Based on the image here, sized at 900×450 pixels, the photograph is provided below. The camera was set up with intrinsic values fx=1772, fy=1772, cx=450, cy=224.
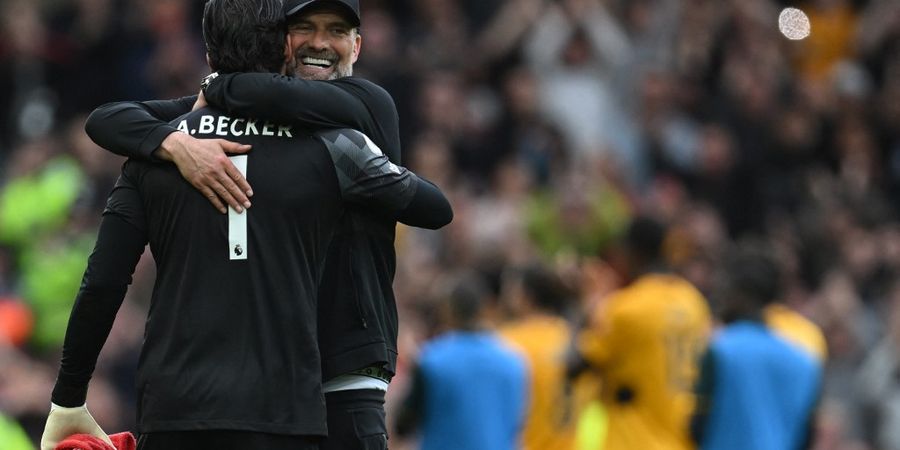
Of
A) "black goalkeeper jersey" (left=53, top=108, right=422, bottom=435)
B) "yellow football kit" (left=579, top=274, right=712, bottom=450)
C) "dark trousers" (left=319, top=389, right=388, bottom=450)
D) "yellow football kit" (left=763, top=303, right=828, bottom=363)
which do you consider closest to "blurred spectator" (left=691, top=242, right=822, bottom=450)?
"yellow football kit" (left=763, top=303, right=828, bottom=363)

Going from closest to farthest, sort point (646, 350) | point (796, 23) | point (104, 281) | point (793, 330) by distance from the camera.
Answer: point (104, 281) < point (646, 350) < point (793, 330) < point (796, 23)

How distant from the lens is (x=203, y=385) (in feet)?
15.6

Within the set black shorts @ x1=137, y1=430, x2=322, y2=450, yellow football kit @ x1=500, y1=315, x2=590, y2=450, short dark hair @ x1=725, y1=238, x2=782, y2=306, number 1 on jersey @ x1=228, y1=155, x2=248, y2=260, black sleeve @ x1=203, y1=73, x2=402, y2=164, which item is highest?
black sleeve @ x1=203, y1=73, x2=402, y2=164

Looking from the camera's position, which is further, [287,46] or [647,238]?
[647,238]

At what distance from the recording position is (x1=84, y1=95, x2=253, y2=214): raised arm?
480cm

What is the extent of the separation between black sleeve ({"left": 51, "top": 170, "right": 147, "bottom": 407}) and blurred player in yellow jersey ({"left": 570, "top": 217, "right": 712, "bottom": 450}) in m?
4.59

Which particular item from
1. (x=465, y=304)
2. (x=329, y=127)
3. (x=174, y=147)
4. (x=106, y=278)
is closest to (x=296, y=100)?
(x=329, y=127)

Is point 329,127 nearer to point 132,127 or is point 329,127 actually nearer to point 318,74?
point 318,74

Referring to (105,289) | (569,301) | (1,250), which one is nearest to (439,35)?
(1,250)

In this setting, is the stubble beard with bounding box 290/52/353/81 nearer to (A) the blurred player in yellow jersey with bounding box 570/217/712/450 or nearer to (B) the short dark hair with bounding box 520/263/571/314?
(A) the blurred player in yellow jersey with bounding box 570/217/712/450

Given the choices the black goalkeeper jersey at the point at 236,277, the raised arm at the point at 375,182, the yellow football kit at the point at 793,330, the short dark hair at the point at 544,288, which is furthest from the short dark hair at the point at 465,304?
the black goalkeeper jersey at the point at 236,277

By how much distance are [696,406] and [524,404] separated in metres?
1.04

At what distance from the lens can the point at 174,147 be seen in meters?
4.88

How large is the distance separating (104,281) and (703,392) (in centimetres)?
480
